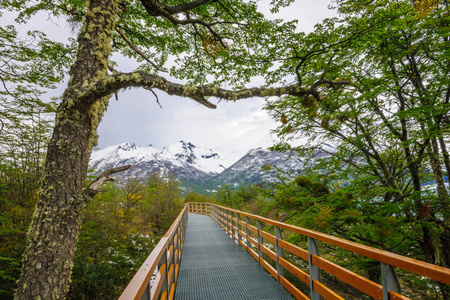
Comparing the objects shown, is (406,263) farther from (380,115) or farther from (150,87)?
(380,115)

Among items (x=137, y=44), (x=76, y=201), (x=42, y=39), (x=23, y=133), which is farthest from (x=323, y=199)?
(x=23, y=133)

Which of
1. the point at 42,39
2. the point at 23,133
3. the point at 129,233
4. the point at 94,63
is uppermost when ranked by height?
the point at 42,39

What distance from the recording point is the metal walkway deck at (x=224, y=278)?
347 cm

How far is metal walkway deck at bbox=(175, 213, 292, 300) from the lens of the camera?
137 inches

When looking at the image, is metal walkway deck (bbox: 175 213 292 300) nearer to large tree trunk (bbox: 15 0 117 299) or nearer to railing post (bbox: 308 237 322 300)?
railing post (bbox: 308 237 322 300)

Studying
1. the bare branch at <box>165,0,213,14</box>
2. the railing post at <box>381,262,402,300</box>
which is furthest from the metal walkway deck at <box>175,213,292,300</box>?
the bare branch at <box>165,0,213,14</box>

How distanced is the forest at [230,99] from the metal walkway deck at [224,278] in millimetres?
1900

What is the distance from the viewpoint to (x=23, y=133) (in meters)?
5.75

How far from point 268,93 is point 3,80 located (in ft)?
19.2

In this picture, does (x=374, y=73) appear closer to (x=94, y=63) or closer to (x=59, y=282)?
(x=94, y=63)

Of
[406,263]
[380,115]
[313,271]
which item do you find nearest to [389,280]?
[406,263]

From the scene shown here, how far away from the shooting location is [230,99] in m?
3.79

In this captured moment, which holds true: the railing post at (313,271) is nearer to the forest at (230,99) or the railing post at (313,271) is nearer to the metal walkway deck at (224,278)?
the metal walkway deck at (224,278)

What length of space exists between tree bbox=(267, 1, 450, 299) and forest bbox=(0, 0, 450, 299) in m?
0.05
